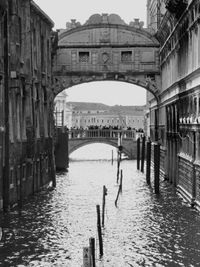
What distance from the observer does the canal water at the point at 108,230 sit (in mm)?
12422

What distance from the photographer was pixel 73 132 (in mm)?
45594

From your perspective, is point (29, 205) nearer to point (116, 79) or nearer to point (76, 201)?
point (76, 201)

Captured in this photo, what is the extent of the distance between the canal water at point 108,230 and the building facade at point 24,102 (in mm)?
942

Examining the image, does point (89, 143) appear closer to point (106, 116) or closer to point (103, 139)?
point (103, 139)

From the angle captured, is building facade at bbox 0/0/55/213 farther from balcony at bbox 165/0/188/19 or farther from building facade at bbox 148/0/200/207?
building facade at bbox 148/0/200/207

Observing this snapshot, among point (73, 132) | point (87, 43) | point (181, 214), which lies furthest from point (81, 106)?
point (181, 214)

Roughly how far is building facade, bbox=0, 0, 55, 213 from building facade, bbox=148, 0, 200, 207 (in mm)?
5413

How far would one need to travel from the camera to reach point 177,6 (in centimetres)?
2211

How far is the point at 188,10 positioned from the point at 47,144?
896cm

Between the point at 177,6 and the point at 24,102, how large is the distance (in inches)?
269

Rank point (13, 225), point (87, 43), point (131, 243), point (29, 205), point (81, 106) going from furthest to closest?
1. point (81, 106)
2. point (87, 43)
3. point (29, 205)
4. point (13, 225)
5. point (131, 243)

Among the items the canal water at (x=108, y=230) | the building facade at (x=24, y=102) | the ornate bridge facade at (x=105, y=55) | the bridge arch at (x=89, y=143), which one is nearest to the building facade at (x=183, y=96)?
the canal water at (x=108, y=230)

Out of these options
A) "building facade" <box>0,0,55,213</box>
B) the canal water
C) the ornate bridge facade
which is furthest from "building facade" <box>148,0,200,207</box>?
"building facade" <box>0,0,55,213</box>

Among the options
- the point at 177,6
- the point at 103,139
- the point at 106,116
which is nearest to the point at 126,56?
the point at 177,6
